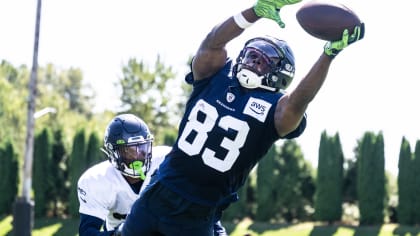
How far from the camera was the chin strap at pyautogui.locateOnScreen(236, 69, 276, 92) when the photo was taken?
4.34 m

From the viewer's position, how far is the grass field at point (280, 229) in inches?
→ 758

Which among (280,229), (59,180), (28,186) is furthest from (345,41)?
(59,180)

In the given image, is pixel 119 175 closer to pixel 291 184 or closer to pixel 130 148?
pixel 130 148

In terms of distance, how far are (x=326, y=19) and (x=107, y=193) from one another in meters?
2.36

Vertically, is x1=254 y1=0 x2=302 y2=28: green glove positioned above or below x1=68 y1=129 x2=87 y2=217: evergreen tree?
above

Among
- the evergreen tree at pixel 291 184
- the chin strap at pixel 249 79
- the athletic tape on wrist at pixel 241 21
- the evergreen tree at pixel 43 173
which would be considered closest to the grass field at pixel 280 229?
the evergreen tree at pixel 291 184

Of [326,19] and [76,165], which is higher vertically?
[326,19]

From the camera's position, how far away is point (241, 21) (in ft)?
13.8

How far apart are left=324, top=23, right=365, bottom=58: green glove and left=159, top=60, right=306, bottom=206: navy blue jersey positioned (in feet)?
1.77

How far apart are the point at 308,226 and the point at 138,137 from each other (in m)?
15.5

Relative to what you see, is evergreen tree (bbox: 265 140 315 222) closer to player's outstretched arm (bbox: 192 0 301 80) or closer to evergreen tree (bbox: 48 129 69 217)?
evergreen tree (bbox: 48 129 69 217)

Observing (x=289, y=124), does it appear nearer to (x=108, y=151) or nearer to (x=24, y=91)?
(x=108, y=151)

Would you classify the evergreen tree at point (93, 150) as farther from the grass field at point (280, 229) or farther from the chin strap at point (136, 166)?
the chin strap at point (136, 166)

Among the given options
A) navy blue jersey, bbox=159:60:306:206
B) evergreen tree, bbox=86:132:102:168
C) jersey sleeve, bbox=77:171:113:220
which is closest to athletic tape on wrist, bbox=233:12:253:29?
navy blue jersey, bbox=159:60:306:206
